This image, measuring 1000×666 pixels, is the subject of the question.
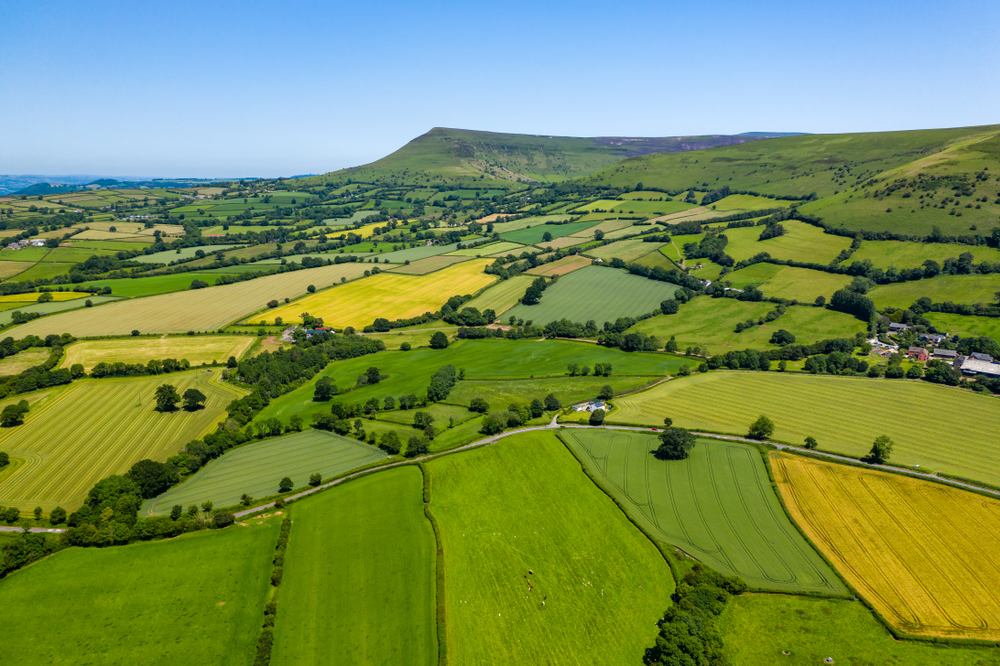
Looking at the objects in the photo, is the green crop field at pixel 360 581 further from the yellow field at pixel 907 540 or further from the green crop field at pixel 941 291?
the green crop field at pixel 941 291

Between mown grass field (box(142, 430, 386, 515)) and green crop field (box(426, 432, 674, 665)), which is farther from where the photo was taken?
mown grass field (box(142, 430, 386, 515))

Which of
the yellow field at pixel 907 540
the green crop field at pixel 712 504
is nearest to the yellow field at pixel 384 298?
the green crop field at pixel 712 504

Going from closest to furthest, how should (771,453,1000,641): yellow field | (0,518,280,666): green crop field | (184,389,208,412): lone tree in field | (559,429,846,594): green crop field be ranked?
(0,518,280,666): green crop field, (771,453,1000,641): yellow field, (559,429,846,594): green crop field, (184,389,208,412): lone tree in field

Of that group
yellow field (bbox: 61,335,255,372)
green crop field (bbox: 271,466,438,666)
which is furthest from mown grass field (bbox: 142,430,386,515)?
yellow field (bbox: 61,335,255,372)

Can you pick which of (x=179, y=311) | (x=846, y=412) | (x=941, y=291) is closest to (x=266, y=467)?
(x=179, y=311)

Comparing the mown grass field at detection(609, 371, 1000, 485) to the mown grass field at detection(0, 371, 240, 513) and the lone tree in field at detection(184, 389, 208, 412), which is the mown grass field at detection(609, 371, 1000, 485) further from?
the lone tree in field at detection(184, 389, 208, 412)
